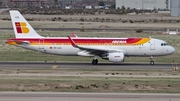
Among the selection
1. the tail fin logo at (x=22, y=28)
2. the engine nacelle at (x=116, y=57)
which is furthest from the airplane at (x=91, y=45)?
the engine nacelle at (x=116, y=57)

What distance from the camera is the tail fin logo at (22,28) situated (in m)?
52.2

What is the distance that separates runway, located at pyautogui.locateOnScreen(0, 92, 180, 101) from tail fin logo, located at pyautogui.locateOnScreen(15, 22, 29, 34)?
20.4 meters

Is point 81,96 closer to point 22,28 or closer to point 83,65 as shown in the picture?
point 83,65

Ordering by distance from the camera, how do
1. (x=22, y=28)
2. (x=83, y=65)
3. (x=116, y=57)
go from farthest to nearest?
(x=22, y=28)
(x=83, y=65)
(x=116, y=57)

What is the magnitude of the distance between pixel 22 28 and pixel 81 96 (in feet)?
73.5

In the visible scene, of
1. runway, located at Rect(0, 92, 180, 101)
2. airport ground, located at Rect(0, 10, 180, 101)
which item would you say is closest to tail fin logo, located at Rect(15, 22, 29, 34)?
airport ground, located at Rect(0, 10, 180, 101)

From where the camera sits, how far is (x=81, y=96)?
3138 cm

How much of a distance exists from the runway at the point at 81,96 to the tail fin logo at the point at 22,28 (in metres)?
20.4

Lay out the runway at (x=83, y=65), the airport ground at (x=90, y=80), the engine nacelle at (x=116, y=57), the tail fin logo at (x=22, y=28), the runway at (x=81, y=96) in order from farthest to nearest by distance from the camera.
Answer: the tail fin logo at (x=22, y=28), the engine nacelle at (x=116, y=57), the runway at (x=83, y=65), the airport ground at (x=90, y=80), the runway at (x=81, y=96)

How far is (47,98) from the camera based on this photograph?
3027 centimetres

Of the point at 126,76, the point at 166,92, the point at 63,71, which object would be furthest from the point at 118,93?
the point at 63,71

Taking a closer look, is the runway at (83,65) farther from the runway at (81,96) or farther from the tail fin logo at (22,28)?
the runway at (81,96)

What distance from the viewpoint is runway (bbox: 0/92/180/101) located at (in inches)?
1184

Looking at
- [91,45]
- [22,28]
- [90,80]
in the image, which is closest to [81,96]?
[90,80]
